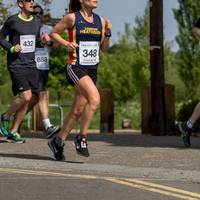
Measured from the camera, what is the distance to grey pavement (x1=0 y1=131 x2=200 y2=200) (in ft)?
27.1

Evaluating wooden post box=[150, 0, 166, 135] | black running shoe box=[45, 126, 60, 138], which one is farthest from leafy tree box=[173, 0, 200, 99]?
black running shoe box=[45, 126, 60, 138]

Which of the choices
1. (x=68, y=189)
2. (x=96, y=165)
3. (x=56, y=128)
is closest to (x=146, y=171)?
(x=96, y=165)

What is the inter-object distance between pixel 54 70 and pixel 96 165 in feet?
83.7

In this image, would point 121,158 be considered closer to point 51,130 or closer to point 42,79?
point 51,130

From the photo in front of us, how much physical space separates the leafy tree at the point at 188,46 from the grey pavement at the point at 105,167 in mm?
28278

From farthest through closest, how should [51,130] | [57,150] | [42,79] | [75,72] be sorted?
1. [42,79]
2. [51,130]
3. [57,150]
4. [75,72]

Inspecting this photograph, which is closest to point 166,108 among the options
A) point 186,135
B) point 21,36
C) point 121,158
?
point 186,135

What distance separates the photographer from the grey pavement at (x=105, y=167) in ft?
27.1

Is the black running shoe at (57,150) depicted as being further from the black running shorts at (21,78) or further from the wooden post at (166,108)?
the wooden post at (166,108)

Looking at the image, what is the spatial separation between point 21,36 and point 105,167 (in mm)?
3596

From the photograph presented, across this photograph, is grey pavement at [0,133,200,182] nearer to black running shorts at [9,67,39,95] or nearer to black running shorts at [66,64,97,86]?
black running shorts at [9,67,39,95]

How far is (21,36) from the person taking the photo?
1285 cm

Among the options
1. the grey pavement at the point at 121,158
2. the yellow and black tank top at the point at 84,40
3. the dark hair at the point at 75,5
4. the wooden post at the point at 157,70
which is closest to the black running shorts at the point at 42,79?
the grey pavement at the point at 121,158

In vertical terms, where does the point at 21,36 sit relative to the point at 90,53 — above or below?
above
